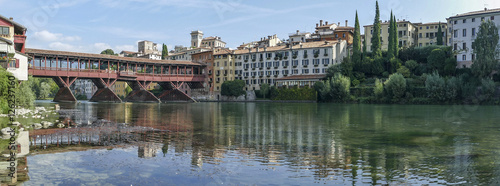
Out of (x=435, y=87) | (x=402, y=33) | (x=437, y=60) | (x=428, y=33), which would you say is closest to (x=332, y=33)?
(x=402, y=33)

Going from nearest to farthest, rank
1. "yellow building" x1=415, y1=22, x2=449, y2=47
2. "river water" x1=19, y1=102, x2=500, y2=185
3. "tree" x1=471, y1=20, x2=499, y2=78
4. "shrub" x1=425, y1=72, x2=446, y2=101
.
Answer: "river water" x1=19, y1=102, x2=500, y2=185, "tree" x1=471, y1=20, x2=499, y2=78, "shrub" x1=425, y1=72, x2=446, y2=101, "yellow building" x1=415, y1=22, x2=449, y2=47

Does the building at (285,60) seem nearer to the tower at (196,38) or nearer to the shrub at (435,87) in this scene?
the shrub at (435,87)

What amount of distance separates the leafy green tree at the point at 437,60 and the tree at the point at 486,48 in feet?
34.1

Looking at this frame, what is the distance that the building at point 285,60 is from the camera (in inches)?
3551

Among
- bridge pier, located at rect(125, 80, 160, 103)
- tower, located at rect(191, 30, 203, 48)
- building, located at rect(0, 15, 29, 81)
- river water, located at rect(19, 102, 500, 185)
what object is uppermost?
tower, located at rect(191, 30, 203, 48)

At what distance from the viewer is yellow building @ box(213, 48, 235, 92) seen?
105688mm

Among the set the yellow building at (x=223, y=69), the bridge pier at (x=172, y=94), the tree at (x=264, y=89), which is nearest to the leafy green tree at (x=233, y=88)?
the tree at (x=264, y=89)

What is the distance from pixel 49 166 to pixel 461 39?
84.9 meters

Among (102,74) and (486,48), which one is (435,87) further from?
(102,74)

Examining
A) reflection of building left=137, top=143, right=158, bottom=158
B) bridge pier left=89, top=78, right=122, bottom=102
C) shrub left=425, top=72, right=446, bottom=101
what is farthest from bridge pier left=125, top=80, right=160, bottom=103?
reflection of building left=137, top=143, right=158, bottom=158

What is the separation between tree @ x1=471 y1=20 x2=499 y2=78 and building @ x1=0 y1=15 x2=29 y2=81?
6916 cm

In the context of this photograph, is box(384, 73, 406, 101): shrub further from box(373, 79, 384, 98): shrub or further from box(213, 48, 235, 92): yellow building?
box(213, 48, 235, 92): yellow building

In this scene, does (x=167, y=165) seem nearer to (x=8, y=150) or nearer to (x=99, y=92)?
(x=8, y=150)

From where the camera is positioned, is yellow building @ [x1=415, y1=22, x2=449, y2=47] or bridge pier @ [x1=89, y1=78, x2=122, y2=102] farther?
yellow building @ [x1=415, y1=22, x2=449, y2=47]
